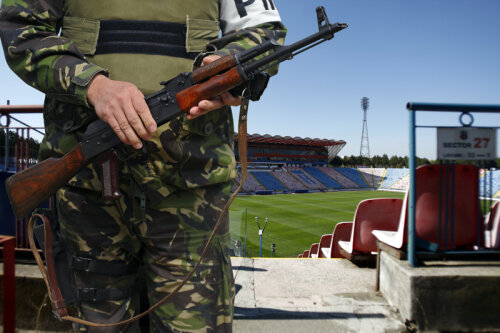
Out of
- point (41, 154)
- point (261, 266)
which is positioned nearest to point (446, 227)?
point (261, 266)

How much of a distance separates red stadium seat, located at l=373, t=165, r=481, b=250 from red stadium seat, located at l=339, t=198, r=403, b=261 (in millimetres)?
854

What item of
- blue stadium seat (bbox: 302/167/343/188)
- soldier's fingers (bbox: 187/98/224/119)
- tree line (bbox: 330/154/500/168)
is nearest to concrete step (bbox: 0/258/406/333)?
soldier's fingers (bbox: 187/98/224/119)

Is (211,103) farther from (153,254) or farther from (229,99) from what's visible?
(153,254)

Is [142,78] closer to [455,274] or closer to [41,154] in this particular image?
[41,154]

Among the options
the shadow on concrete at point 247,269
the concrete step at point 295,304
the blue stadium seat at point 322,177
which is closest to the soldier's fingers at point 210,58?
the concrete step at point 295,304

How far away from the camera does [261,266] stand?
3082 millimetres

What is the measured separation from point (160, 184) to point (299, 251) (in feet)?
43.6

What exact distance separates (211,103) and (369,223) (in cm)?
289

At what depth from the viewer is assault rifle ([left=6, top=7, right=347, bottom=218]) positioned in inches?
42.1

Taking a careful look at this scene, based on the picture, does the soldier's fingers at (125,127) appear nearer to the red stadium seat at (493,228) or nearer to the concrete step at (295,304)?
the concrete step at (295,304)

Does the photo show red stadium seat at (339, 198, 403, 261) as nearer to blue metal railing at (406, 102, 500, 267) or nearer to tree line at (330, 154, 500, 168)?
blue metal railing at (406, 102, 500, 267)

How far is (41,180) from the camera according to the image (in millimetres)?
1142

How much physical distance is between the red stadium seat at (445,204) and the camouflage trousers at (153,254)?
1794 mm

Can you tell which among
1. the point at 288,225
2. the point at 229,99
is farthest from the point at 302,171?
the point at 229,99
